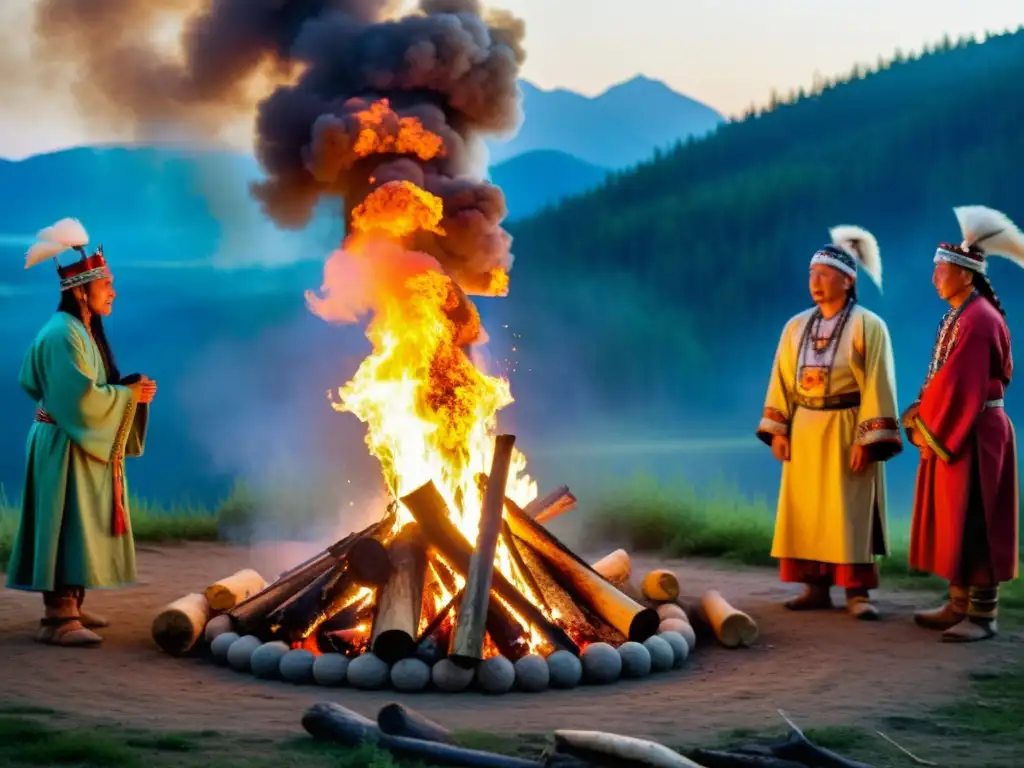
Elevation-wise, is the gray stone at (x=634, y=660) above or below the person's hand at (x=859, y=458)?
below

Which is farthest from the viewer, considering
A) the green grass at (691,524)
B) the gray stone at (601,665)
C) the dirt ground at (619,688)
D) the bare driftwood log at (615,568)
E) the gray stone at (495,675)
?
the green grass at (691,524)

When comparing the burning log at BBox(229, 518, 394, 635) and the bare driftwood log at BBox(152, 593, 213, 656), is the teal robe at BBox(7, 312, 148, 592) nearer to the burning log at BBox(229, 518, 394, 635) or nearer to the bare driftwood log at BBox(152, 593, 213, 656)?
the bare driftwood log at BBox(152, 593, 213, 656)

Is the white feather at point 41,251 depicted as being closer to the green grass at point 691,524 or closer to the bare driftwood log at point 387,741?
the bare driftwood log at point 387,741

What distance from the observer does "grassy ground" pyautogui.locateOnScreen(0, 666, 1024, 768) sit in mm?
5254

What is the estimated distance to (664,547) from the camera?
1188 centimetres

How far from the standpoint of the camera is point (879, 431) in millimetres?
8250

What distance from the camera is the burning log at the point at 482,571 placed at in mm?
6699

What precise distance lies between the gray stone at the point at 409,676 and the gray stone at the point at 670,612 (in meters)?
1.74

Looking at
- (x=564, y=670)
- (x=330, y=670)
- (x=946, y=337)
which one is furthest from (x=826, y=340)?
(x=330, y=670)

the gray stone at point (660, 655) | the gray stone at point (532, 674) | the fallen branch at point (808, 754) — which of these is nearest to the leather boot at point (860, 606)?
the gray stone at point (660, 655)

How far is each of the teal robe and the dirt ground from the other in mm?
427

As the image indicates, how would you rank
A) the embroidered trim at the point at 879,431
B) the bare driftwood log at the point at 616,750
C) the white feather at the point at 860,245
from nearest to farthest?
the bare driftwood log at the point at 616,750 < the embroidered trim at the point at 879,431 < the white feather at the point at 860,245

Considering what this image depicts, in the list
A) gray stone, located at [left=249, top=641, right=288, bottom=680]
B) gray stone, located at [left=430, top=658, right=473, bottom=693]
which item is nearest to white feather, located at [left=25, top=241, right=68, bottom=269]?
gray stone, located at [left=249, top=641, right=288, bottom=680]

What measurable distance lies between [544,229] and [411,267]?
658 inches
